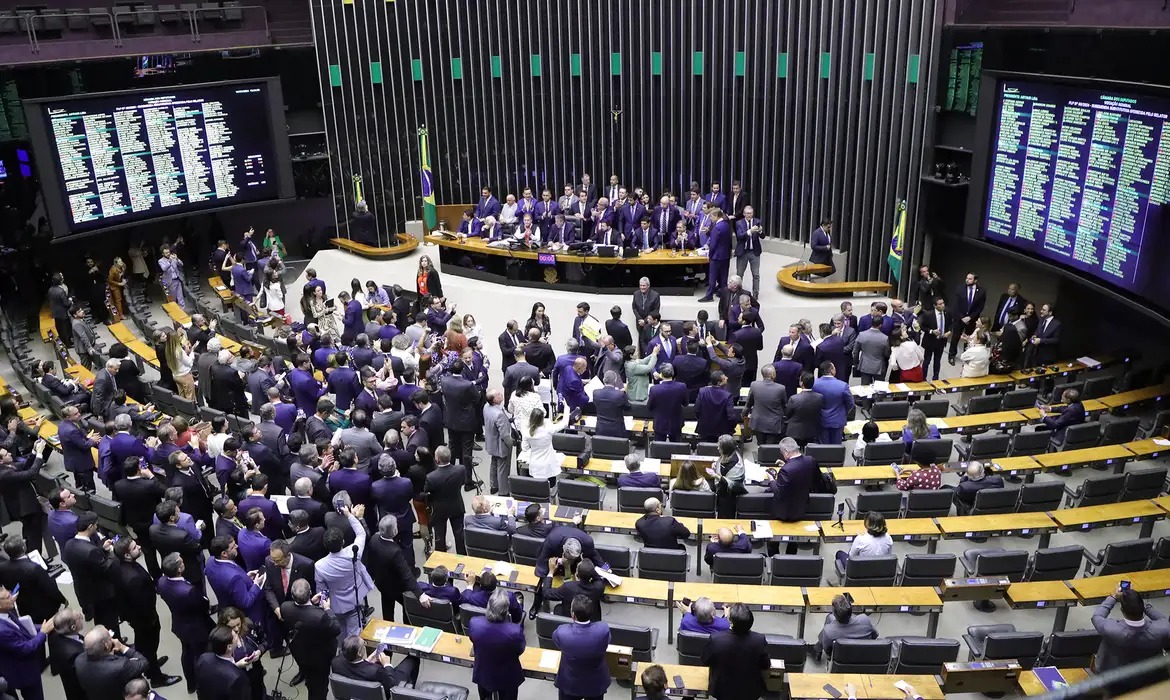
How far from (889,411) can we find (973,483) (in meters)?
2.16

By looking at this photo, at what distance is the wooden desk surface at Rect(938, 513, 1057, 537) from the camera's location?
25.4ft

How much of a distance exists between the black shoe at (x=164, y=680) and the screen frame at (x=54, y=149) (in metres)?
9.93

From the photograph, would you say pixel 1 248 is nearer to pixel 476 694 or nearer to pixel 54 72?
pixel 54 72

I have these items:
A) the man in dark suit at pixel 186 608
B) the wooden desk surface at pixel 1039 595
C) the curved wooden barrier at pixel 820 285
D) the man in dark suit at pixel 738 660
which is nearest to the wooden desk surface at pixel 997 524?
the wooden desk surface at pixel 1039 595

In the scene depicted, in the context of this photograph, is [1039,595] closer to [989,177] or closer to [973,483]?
[973,483]

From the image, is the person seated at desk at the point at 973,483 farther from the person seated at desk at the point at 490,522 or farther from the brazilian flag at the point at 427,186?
the brazilian flag at the point at 427,186

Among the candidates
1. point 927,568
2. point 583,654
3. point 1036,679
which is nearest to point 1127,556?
point 927,568

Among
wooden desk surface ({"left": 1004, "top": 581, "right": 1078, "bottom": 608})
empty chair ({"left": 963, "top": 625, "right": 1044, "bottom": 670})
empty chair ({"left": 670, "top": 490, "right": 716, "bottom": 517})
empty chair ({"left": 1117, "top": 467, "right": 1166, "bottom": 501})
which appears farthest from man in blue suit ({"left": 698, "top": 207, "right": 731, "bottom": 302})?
empty chair ({"left": 963, "top": 625, "right": 1044, "bottom": 670})

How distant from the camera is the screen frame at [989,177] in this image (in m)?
10.1

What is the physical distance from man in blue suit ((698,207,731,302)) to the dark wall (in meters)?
3.55

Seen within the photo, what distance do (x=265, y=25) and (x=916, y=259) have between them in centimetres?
1334

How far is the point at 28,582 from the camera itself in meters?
6.53

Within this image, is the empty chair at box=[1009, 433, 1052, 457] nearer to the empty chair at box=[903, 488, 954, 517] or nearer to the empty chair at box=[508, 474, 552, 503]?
the empty chair at box=[903, 488, 954, 517]

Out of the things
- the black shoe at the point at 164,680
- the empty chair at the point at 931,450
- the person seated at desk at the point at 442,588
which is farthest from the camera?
the empty chair at the point at 931,450
